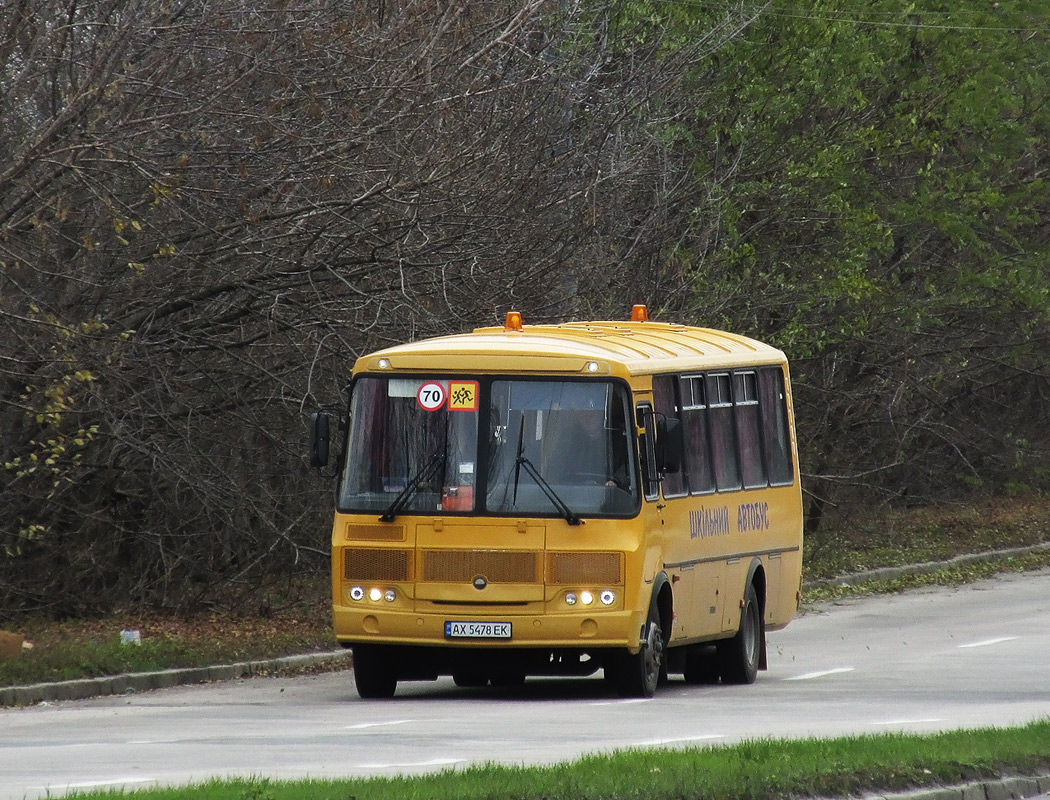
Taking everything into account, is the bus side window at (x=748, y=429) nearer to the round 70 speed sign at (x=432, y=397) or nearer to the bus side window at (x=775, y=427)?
the bus side window at (x=775, y=427)

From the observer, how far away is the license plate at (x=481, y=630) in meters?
16.4

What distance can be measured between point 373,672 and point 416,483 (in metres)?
1.60

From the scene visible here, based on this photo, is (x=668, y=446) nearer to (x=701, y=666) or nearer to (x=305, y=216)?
(x=701, y=666)

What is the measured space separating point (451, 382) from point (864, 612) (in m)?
12.4

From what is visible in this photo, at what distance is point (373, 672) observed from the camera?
17203 mm

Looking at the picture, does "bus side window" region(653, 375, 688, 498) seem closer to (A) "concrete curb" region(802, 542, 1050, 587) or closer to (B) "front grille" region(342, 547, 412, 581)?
(B) "front grille" region(342, 547, 412, 581)

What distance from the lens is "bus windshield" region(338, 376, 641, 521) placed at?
54.8 ft

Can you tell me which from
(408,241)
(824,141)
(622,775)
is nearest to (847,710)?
(622,775)

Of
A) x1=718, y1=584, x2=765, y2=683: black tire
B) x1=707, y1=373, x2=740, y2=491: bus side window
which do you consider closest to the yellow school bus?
x1=707, y1=373, x2=740, y2=491: bus side window

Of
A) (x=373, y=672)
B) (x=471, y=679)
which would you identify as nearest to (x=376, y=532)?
(x=373, y=672)

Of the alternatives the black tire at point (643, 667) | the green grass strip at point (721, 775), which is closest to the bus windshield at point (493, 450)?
the black tire at point (643, 667)

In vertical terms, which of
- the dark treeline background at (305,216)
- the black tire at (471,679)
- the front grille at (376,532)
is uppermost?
the dark treeline background at (305,216)

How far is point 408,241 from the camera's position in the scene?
21156 millimetres

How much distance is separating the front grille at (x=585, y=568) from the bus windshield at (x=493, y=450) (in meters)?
0.33
